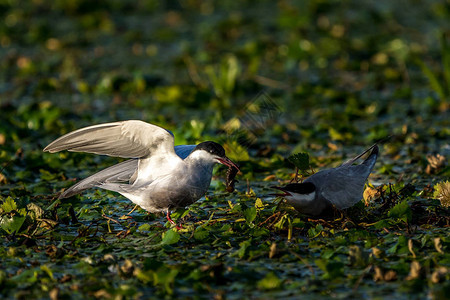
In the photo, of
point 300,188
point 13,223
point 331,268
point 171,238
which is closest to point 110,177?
point 13,223

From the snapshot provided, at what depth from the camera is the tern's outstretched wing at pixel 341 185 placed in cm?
561

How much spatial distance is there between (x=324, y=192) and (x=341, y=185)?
0.15 meters

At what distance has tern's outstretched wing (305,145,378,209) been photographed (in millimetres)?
5605

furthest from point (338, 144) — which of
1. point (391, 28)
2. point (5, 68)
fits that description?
point (5, 68)

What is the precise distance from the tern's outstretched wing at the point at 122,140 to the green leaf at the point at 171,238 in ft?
2.13

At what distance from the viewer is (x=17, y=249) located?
17.5ft

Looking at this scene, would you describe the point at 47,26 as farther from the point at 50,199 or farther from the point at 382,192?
the point at 382,192

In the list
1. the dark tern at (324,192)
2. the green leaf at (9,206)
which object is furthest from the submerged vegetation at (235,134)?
the dark tern at (324,192)

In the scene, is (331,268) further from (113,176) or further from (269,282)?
(113,176)

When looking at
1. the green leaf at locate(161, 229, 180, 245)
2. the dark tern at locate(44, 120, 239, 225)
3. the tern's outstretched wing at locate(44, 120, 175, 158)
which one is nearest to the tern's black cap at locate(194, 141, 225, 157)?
the dark tern at locate(44, 120, 239, 225)

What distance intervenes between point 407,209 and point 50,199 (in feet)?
10.3

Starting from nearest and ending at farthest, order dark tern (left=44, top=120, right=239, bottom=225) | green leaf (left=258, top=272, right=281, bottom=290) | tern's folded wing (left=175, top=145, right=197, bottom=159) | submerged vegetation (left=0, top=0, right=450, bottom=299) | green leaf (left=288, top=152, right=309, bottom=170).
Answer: green leaf (left=258, top=272, right=281, bottom=290) → submerged vegetation (left=0, top=0, right=450, bottom=299) → dark tern (left=44, top=120, right=239, bottom=225) → green leaf (left=288, top=152, right=309, bottom=170) → tern's folded wing (left=175, top=145, right=197, bottom=159)

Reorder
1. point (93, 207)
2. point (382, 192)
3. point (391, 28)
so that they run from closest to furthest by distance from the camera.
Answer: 1. point (382, 192)
2. point (93, 207)
3. point (391, 28)

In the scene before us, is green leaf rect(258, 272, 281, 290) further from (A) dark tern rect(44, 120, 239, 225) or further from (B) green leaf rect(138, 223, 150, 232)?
(B) green leaf rect(138, 223, 150, 232)
